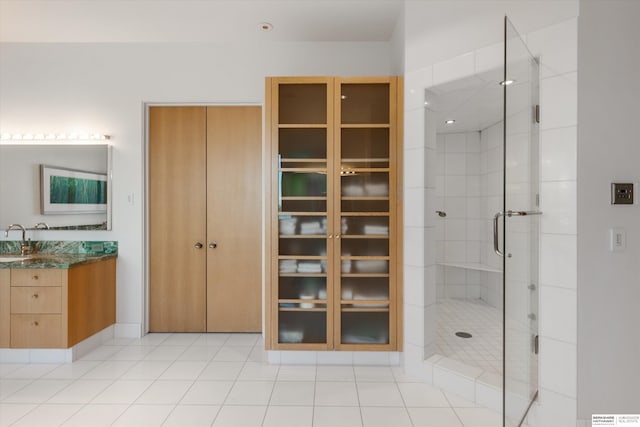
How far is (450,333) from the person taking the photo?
315 centimetres

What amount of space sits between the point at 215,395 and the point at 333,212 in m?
1.50

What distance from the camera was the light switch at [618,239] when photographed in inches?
70.2

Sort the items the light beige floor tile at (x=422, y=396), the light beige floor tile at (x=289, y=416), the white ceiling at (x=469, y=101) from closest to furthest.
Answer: the light beige floor tile at (x=289, y=416) → the light beige floor tile at (x=422, y=396) → the white ceiling at (x=469, y=101)

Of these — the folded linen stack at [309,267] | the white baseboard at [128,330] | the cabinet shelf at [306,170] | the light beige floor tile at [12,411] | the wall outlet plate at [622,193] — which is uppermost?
the cabinet shelf at [306,170]

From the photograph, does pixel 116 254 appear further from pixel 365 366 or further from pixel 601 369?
pixel 601 369

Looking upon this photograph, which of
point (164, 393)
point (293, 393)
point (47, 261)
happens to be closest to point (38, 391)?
point (164, 393)

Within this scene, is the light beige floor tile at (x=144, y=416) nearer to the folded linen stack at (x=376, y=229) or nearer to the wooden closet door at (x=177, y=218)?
the wooden closet door at (x=177, y=218)

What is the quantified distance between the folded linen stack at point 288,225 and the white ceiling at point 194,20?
170 cm

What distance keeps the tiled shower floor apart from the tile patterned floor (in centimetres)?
42

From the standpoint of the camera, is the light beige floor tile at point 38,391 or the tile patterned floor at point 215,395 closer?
the tile patterned floor at point 215,395

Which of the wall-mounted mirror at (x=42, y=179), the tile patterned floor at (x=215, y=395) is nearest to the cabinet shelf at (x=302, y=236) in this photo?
the tile patterned floor at (x=215, y=395)

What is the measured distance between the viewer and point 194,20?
9.71ft

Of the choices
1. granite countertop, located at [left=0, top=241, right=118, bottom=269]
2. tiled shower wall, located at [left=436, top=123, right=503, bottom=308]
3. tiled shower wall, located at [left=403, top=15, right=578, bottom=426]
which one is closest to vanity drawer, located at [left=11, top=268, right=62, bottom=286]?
granite countertop, located at [left=0, top=241, right=118, bottom=269]

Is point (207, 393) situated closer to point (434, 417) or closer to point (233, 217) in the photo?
point (434, 417)
